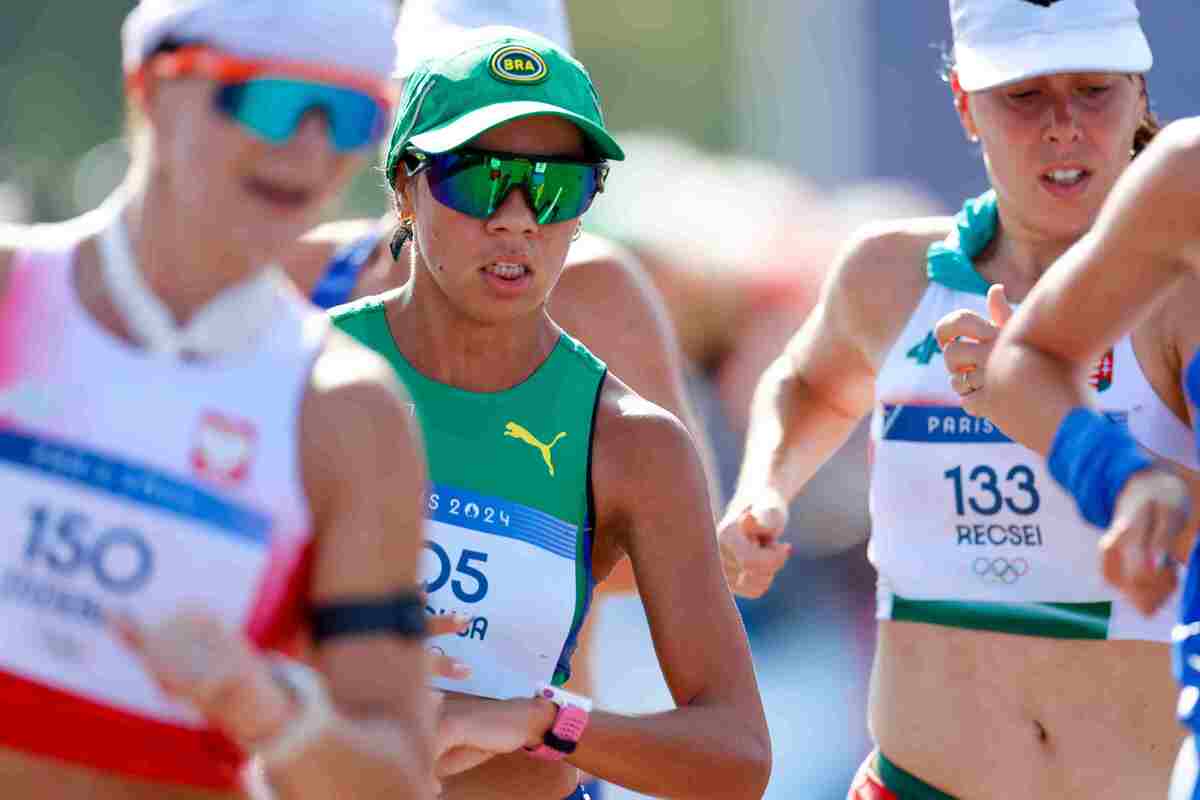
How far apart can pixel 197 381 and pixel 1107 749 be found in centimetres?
238

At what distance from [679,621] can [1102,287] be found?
0.95 metres

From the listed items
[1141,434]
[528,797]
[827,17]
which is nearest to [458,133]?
[528,797]

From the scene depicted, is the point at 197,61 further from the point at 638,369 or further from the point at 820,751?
the point at 820,751

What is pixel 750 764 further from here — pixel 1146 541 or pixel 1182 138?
pixel 1182 138

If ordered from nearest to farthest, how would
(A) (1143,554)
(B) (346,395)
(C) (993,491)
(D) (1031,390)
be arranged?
(B) (346,395) → (A) (1143,554) → (D) (1031,390) → (C) (993,491)

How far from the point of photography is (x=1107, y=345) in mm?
3555

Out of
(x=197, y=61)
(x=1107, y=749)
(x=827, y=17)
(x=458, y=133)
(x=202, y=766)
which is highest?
(x=827, y=17)

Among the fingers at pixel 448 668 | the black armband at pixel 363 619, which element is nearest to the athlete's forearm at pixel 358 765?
the black armband at pixel 363 619

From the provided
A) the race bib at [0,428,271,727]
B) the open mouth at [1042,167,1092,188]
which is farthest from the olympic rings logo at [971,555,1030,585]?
the race bib at [0,428,271,727]

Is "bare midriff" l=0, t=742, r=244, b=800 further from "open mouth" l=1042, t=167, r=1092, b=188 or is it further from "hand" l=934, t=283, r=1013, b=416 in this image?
"open mouth" l=1042, t=167, r=1092, b=188

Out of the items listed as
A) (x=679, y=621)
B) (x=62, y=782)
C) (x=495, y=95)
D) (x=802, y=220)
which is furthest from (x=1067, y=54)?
(x=802, y=220)

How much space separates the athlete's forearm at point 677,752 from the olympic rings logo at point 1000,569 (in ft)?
2.98

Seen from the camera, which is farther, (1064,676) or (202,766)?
(1064,676)

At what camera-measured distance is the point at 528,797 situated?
4039mm
